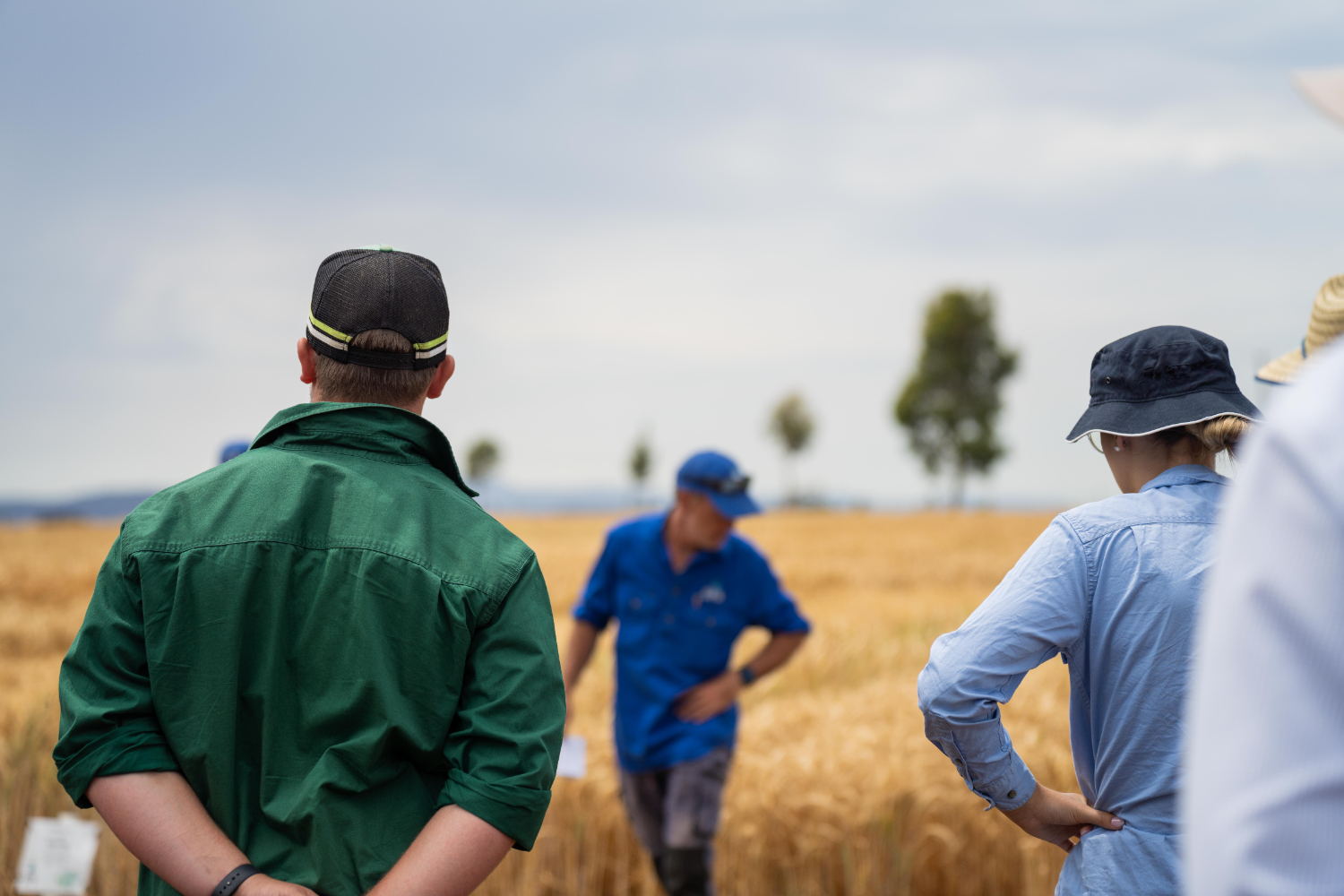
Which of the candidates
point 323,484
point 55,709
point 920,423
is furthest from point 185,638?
point 920,423

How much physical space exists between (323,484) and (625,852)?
356cm

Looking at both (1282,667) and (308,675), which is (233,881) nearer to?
(308,675)

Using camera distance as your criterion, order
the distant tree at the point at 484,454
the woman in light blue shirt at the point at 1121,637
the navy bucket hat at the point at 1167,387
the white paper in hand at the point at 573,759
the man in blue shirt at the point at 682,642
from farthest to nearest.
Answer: the distant tree at the point at 484,454 → the man in blue shirt at the point at 682,642 → the white paper in hand at the point at 573,759 → the navy bucket hat at the point at 1167,387 → the woman in light blue shirt at the point at 1121,637

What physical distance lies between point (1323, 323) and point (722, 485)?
268cm

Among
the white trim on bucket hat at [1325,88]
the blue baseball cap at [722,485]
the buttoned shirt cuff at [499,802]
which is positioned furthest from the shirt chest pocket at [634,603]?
the white trim on bucket hat at [1325,88]

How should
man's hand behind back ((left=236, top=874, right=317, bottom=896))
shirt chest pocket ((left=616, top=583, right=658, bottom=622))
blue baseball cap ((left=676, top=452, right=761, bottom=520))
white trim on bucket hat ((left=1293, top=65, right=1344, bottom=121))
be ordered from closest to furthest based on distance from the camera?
1. white trim on bucket hat ((left=1293, top=65, right=1344, bottom=121))
2. man's hand behind back ((left=236, top=874, right=317, bottom=896))
3. blue baseball cap ((left=676, top=452, right=761, bottom=520))
4. shirt chest pocket ((left=616, top=583, right=658, bottom=622))

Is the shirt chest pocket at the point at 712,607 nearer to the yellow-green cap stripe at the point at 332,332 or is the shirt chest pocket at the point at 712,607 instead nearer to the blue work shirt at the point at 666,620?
the blue work shirt at the point at 666,620

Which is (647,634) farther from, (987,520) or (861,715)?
(987,520)

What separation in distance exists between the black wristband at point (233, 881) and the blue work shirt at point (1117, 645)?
1271mm

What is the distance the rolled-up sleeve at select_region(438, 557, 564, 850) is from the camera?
5.47 ft

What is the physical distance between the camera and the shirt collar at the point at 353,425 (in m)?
1.79

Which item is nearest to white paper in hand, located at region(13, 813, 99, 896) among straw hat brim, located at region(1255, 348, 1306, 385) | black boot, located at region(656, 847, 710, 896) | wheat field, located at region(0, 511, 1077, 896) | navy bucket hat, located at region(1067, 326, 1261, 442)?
wheat field, located at region(0, 511, 1077, 896)

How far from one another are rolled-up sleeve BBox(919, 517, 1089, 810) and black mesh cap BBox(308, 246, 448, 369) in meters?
1.18

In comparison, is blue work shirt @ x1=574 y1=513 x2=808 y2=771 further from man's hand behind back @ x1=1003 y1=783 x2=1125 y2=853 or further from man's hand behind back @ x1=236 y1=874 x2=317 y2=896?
man's hand behind back @ x1=236 y1=874 x2=317 y2=896
